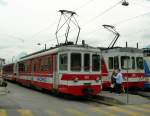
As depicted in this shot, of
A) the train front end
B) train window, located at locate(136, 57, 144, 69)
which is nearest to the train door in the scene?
the train front end

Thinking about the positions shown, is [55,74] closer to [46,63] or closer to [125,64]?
[46,63]

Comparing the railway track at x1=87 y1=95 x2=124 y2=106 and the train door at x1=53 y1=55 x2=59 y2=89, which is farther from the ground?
the train door at x1=53 y1=55 x2=59 y2=89

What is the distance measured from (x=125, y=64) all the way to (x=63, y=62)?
584cm

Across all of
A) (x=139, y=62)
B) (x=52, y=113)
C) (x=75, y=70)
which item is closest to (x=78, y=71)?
(x=75, y=70)

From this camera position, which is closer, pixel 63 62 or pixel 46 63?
pixel 63 62

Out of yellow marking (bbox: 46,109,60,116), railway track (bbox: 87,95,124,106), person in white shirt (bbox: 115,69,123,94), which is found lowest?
yellow marking (bbox: 46,109,60,116)

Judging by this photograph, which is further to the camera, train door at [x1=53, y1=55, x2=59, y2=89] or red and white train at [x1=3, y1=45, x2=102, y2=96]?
train door at [x1=53, y1=55, x2=59, y2=89]

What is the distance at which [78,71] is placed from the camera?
Answer: 803 inches

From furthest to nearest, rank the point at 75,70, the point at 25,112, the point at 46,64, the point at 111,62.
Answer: the point at 111,62 → the point at 46,64 → the point at 75,70 → the point at 25,112

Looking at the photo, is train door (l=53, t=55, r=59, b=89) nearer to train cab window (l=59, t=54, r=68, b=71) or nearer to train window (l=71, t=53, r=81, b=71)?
train cab window (l=59, t=54, r=68, b=71)

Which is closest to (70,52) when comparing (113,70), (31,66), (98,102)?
(98,102)

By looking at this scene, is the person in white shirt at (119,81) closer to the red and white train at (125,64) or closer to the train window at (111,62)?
the red and white train at (125,64)

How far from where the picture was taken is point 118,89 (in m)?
22.3

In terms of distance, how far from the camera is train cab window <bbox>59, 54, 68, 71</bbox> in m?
20.4
